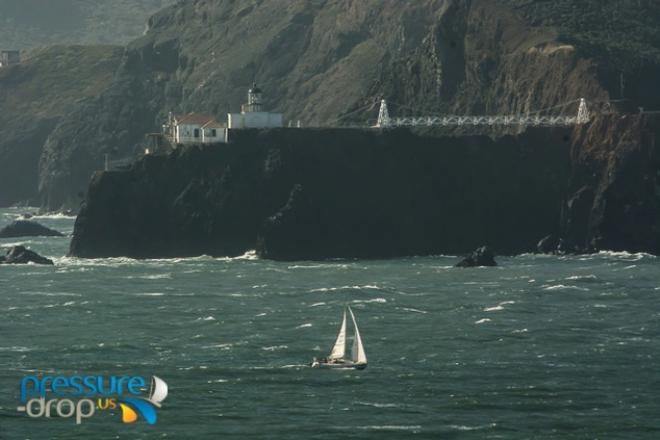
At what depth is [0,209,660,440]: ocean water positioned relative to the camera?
379 ft

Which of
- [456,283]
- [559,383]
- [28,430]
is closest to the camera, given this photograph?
[28,430]

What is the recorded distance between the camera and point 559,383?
126312 millimetres

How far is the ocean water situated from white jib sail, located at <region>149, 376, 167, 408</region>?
724 mm

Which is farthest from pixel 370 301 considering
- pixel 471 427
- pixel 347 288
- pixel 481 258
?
pixel 471 427

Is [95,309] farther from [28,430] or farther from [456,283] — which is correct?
[28,430]

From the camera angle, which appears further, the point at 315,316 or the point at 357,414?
the point at 315,316

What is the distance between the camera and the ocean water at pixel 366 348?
115m

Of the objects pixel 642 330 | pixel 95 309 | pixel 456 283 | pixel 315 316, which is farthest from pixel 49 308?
pixel 642 330

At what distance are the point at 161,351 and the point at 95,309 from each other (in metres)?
26.8

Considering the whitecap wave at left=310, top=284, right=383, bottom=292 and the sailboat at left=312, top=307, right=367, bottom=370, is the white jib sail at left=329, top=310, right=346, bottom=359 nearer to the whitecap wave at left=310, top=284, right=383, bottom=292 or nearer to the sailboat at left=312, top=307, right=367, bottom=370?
the sailboat at left=312, top=307, right=367, bottom=370

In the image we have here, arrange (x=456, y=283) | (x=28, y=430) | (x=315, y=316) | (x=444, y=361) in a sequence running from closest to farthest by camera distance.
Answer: (x=28, y=430) < (x=444, y=361) < (x=315, y=316) < (x=456, y=283)

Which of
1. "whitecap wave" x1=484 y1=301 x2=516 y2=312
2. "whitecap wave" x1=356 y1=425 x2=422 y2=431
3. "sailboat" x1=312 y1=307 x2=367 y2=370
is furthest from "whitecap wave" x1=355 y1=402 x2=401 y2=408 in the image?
"whitecap wave" x1=484 y1=301 x2=516 y2=312

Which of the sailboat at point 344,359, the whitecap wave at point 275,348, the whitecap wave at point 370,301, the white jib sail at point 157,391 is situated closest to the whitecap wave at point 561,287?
the whitecap wave at point 370,301

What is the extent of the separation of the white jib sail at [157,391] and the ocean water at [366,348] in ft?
2.38
